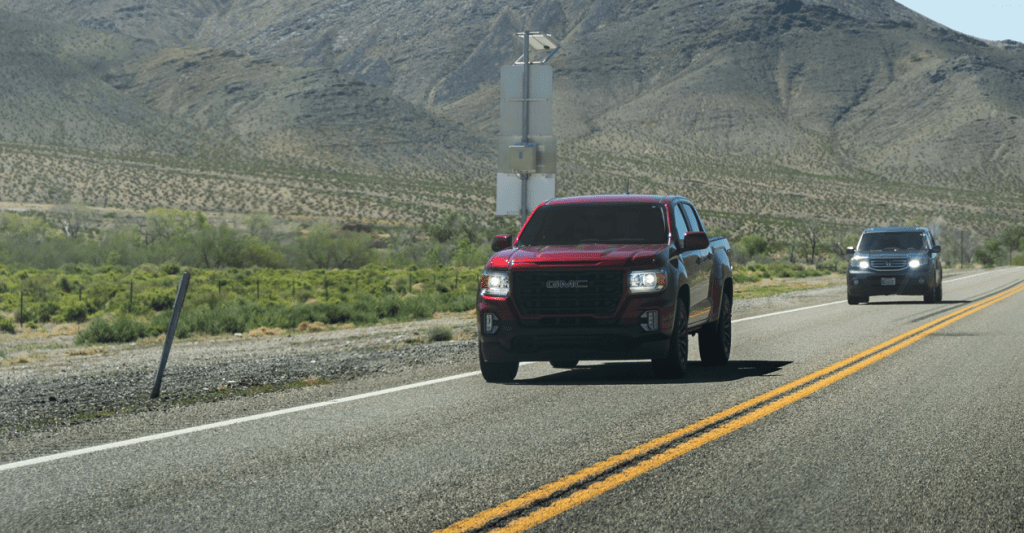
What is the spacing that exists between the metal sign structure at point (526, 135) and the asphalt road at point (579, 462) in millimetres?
10404

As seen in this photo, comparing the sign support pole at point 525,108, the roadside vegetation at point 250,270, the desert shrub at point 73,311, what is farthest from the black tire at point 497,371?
the desert shrub at point 73,311

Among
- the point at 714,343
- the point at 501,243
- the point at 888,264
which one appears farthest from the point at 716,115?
the point at 501,243

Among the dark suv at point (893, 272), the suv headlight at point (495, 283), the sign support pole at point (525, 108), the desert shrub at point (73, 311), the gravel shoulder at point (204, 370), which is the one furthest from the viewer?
the desert shrub at point (73, 311)

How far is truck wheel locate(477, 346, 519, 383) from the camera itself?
433 inches

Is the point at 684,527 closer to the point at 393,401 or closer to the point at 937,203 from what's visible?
the point at 393,401

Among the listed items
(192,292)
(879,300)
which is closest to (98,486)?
A: (879,300)

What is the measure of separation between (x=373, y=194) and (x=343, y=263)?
29.5 meters

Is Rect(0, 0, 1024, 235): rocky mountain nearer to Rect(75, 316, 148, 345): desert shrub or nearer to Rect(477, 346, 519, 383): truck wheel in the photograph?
Rect(75, 316, 148, 345): desert shrub

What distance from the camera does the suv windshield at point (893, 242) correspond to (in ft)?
83.9

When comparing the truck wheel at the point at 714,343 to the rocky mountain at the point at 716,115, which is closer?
the truck wheel at the point at 714,343

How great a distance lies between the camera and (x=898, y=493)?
6031 mm

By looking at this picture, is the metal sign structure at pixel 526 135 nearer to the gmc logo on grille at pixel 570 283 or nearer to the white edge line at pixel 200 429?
the white edge line at pixel 200 429

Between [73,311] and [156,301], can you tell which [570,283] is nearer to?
[156,301]

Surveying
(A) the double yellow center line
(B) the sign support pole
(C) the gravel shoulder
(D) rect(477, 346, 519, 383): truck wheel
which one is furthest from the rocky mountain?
(A) the double yellow center line
